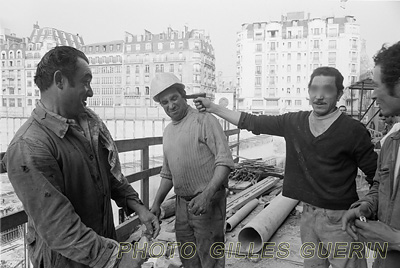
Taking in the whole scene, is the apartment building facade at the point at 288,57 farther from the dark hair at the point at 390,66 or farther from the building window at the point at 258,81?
the dark hair at the point at 390,66

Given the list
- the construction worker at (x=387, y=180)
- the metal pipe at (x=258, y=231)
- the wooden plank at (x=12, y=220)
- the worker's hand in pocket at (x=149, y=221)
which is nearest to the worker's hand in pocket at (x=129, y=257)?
the worker's hand in pocket at (x=149, y=221)

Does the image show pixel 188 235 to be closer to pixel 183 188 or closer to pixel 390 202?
pixel 183 188

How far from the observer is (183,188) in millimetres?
2559

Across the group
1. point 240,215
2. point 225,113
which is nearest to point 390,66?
point 225,113

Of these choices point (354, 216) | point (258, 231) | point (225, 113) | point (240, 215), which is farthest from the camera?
point (240, 215)

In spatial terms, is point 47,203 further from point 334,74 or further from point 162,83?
point 334,74

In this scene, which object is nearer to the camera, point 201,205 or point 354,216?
point 354,216

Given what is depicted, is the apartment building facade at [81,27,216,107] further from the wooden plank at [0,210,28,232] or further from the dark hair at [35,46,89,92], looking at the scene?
the dark hair at [35,46,89,92]

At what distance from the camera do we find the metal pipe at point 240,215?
4.65 meters

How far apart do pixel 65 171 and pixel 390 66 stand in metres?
1.93

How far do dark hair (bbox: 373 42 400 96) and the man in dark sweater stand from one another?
2.07ft

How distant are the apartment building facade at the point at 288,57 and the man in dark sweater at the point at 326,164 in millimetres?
53780

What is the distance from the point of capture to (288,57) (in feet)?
190

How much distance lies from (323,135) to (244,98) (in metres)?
57.7
